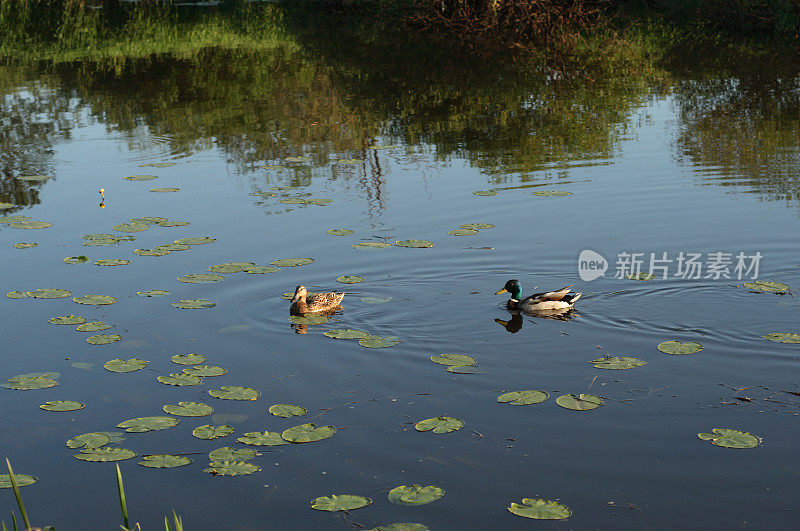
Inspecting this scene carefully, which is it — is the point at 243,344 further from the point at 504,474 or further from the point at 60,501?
the point at 504,474

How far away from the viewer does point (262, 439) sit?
6.24 meters

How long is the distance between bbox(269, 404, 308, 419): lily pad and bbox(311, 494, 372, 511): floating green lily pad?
4.03ft

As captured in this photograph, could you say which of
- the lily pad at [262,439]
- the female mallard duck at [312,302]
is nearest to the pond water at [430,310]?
the lily pad at [262,439]

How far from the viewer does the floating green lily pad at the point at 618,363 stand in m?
7.33

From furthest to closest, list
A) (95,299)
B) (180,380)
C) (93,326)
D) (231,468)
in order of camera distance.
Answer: (95,299) < (93,326) < (180,380) < (231,468)

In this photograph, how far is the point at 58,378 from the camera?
7500 mm

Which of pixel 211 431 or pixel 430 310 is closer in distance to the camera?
pixel 211 431

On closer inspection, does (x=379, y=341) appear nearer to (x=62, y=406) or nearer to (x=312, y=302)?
(x=312, y=302)

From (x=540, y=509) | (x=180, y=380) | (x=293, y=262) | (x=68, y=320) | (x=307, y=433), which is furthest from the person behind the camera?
(x=293, y=262)

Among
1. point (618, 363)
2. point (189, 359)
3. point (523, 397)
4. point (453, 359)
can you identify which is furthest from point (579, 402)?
point (189, 359)

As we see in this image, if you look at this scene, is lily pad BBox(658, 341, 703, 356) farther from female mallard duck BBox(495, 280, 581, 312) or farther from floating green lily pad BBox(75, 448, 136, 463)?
floating green lily pad BBox(75, 448, 136, 463)

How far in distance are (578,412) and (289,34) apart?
31220 mm

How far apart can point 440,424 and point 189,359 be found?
7.89 ft

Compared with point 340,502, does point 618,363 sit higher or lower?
higher
